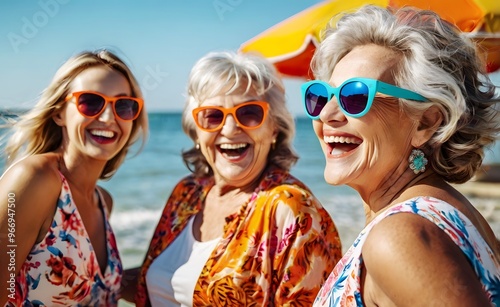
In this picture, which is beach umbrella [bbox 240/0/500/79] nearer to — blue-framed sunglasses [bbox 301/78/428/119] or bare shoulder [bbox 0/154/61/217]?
blue-framed sunglasses [bbox 301/78/428/119]

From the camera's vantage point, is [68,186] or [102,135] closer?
[68,186]

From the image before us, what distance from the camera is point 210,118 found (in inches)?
125

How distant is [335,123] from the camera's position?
77.8 inches

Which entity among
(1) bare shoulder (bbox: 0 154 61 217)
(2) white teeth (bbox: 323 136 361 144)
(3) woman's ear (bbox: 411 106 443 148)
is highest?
(3) woman's ear (bbox: 411 106 443 148)

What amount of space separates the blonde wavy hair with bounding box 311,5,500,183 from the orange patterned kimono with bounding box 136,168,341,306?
97 cm

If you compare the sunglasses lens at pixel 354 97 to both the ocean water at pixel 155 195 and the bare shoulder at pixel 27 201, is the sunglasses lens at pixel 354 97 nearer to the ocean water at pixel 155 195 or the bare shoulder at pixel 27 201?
the bare shoulder at pixel 27 201

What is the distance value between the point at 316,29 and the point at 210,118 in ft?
7.36

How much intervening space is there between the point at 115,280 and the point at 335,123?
1747mm

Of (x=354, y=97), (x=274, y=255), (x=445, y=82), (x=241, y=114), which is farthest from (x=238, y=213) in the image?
(x=445, y=82)

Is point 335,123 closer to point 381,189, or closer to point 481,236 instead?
point 381,189

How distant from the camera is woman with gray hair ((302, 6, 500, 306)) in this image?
5.27 feet

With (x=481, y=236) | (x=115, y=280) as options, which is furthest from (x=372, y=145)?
(x=115, y=280)

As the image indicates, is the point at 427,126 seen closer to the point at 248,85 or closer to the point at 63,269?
the point at 248,85

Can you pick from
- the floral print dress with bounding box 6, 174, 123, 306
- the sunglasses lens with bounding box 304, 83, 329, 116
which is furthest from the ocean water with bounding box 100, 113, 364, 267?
the sunglasses lens with bounding box 304, 83, 329, 116
